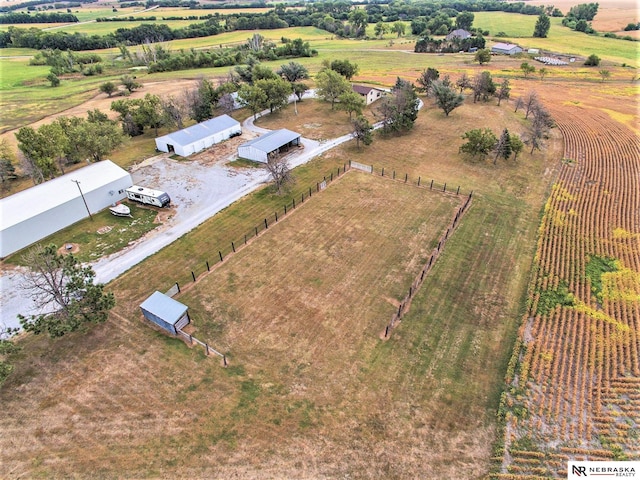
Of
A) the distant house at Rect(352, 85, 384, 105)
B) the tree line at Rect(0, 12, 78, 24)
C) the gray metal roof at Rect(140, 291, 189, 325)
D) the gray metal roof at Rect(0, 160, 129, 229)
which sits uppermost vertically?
the tree line at Rect(0, 12, 78, 24)

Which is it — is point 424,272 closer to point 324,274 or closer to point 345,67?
point 324,274

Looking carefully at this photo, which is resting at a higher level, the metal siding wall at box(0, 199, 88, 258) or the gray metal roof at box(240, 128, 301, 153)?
the gray metal roof at box(240, 128, 301, 153)

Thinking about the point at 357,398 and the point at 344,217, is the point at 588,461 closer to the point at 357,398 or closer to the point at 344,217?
the point at 357,398

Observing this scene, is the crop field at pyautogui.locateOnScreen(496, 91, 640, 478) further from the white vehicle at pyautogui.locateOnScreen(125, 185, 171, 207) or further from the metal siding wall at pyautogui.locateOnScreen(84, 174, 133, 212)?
the metal siding wall at pyautogui.locateOnScreen(84, 174, 133, 212)

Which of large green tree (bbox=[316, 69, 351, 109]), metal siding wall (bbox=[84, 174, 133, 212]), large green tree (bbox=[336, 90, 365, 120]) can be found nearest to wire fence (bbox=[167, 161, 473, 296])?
metal siding wall (bbox=[84, 174, 133, 212])

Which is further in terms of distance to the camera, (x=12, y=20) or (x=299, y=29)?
(x=12, y=20)

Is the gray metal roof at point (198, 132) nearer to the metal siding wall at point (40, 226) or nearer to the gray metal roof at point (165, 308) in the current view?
the metal siding wall at point (40, 226)

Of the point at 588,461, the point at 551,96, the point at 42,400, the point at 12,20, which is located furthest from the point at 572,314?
the point at 12,20
